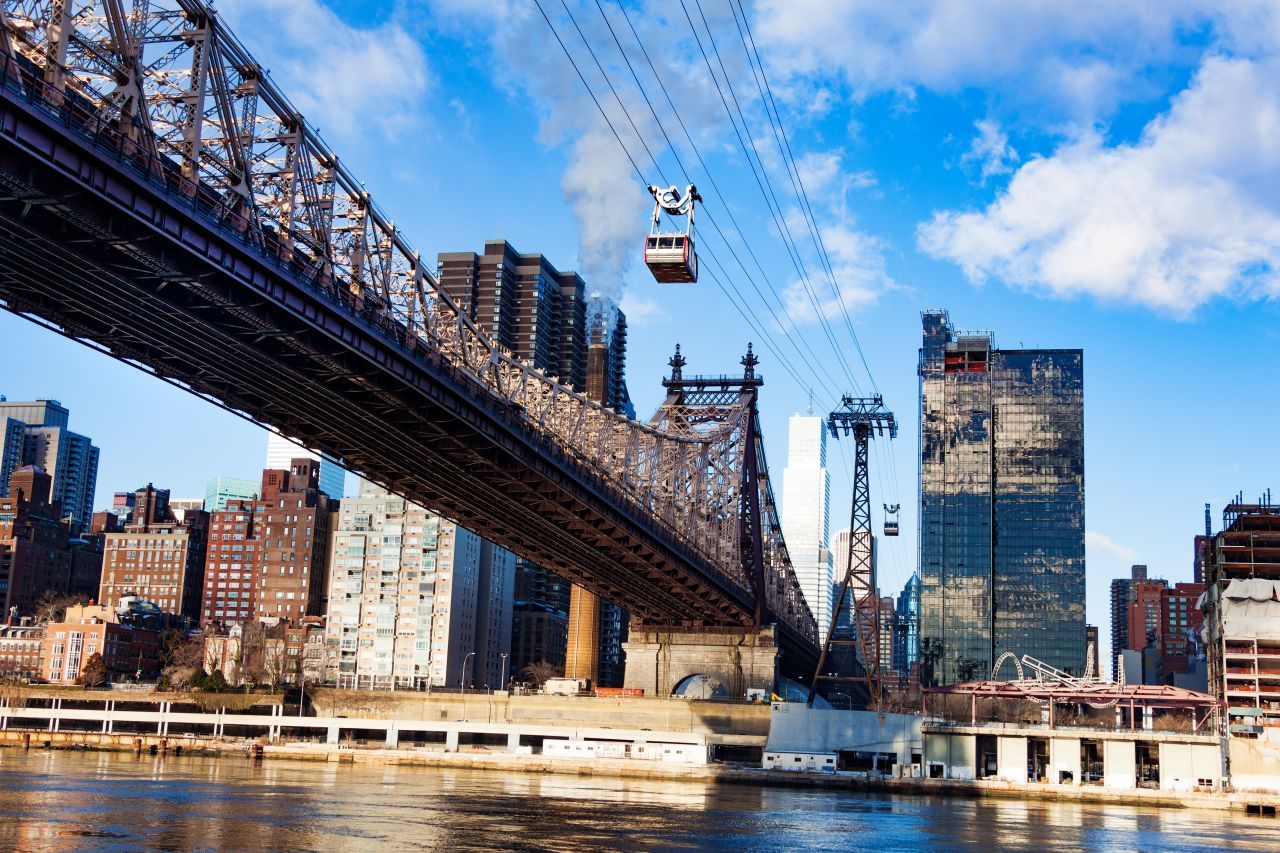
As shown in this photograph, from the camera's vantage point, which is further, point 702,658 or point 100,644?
point 100,644

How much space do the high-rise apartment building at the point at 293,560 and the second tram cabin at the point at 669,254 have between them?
487 feet

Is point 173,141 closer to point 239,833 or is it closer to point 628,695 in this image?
point 239,833

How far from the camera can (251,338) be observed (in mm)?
49562

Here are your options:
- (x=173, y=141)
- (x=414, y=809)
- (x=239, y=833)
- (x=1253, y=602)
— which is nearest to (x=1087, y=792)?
(x=1253, y=602)

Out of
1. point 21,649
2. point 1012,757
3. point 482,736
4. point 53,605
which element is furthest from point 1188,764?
point 53,605

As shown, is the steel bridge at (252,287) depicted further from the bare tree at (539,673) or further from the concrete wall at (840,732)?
the bare tree at (539,673)

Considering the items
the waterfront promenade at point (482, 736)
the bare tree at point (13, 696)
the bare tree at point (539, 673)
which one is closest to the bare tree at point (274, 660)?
the waterfront promenade at point (482, 736)

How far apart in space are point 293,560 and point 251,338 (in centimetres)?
14997

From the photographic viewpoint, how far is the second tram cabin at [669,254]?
50.3m

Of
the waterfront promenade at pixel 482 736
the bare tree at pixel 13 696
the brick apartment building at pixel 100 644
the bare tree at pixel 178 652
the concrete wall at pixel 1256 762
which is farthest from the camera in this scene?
the bare tree at pixel 178 652

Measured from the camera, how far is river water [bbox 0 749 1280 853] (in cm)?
4791

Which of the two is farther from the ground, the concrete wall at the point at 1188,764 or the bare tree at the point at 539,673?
the bare tree at the point at 539,673

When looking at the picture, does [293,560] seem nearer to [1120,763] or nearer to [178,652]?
[178,652]

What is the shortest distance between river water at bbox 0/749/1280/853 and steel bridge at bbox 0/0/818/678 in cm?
1670
